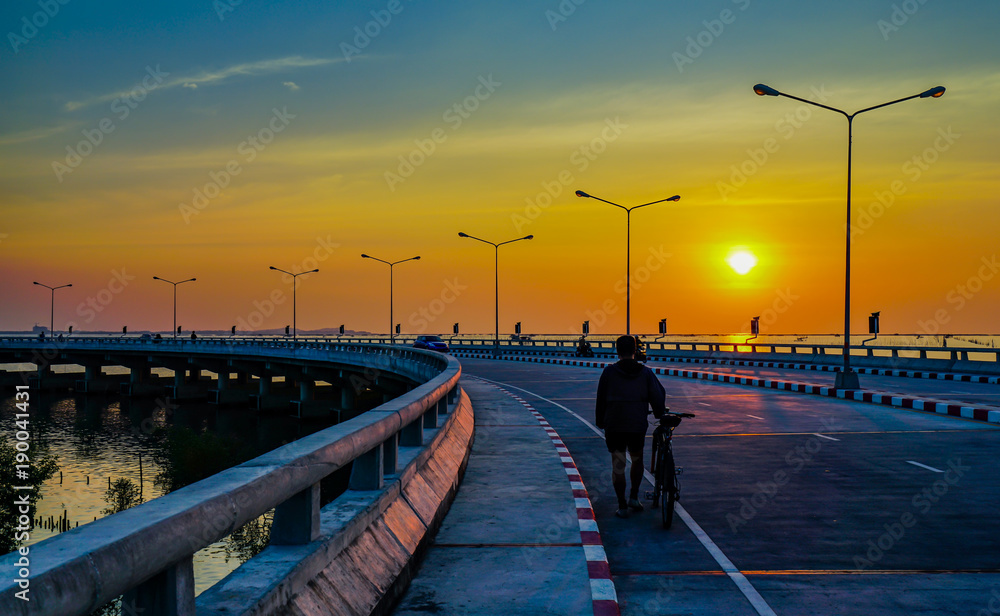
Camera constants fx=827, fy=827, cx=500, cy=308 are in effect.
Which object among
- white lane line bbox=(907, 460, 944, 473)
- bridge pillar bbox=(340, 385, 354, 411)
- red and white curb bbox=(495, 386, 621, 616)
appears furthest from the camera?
bridge pillar bbox=(340, 385, 354, 411)

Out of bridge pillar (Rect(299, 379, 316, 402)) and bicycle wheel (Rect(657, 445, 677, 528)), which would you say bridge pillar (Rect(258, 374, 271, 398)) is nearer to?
bridge pillar (Rect(299, 379, 316, 402))

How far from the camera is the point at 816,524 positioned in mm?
8453

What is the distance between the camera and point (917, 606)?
5.78 metres

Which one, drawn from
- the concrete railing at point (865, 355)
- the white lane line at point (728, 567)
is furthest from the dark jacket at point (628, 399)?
the concrete railing at point (865, 355)

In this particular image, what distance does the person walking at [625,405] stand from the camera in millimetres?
8906

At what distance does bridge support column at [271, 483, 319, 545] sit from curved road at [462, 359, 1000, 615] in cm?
256

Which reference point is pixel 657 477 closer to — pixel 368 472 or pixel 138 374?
pixel 368 472

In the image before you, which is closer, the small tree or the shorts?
the shorts

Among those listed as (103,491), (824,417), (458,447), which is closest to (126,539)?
(458,447)

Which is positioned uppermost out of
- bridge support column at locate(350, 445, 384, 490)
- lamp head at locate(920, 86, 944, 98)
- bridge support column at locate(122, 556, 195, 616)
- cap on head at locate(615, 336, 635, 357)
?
lamp head at locate(920, 86, 944, 98)

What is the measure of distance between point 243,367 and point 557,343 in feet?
94.6

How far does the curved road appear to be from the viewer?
239 inches

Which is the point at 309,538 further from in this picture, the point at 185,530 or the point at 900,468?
the point at 900,468

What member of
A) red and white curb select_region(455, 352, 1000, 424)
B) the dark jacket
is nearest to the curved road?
the dark jacket
